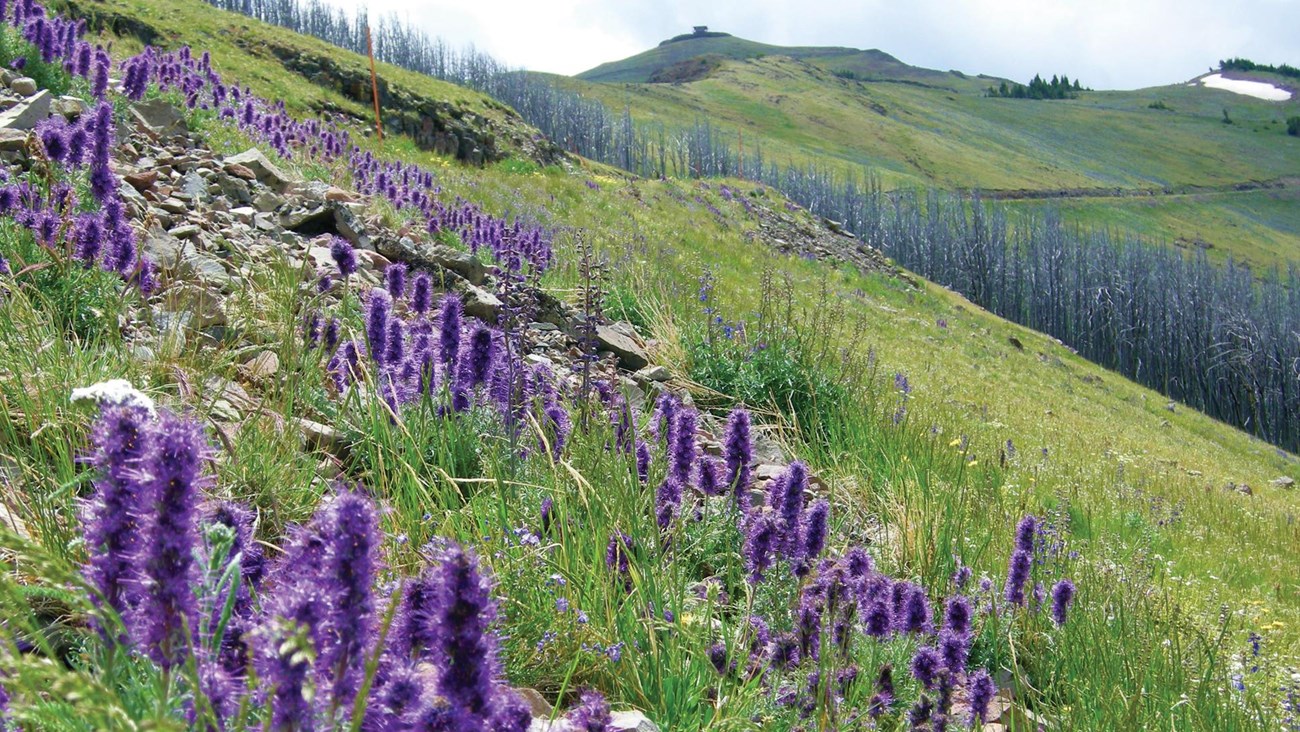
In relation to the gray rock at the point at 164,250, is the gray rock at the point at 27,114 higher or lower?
higher

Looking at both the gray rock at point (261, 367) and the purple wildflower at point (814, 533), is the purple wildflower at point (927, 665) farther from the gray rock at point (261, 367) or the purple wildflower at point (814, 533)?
the gray rock at point (261, 367)

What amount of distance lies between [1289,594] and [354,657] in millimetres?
Answer: 11349

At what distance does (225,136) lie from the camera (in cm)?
1005

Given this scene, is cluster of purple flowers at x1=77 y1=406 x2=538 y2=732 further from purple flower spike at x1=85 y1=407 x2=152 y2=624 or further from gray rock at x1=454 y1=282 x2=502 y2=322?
gray rock at x1=454 y1=282 x2=502 y2=322

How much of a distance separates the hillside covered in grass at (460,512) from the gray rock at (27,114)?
44 cm

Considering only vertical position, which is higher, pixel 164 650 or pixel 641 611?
pixel 164 650

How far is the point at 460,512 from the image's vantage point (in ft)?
11.6

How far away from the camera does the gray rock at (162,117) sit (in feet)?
29.7

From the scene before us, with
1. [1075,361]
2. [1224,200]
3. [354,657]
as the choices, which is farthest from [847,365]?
[1224,200]

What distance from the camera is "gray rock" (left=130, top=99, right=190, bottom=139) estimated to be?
29.7ft

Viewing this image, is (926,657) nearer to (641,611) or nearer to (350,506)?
(641,611)

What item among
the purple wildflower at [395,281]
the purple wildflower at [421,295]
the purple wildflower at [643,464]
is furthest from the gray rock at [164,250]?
the purple wildflower at [643,464]

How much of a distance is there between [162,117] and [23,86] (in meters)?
1.68

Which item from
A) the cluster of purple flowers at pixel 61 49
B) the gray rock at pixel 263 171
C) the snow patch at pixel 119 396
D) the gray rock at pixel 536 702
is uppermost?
the cluster of purple flowers at pixel 61 49
